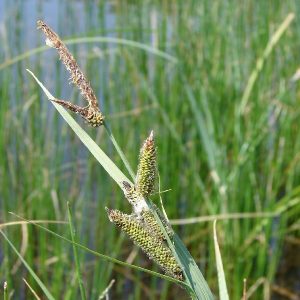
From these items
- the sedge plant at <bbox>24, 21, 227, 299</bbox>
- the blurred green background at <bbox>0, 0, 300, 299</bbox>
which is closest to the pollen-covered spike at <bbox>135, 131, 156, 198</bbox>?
the sedge plant at <bbox>24, 21, 227, 299</bbox>

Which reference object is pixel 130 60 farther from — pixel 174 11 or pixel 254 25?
pixel 254 25

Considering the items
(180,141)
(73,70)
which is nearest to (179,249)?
(73,70)

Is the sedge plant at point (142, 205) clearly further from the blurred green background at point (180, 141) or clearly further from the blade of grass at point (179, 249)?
the blurred green background at point (180, 141)

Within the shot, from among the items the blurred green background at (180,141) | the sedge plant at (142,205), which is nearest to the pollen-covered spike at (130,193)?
the sedge plant at (142,205)

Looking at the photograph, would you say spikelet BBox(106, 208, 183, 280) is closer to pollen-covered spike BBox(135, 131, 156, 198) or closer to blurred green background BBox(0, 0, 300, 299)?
pollen-covered spike BBox(135, 131, 156, 198)

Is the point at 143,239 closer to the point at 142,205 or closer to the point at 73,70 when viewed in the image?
the point at 142,205
